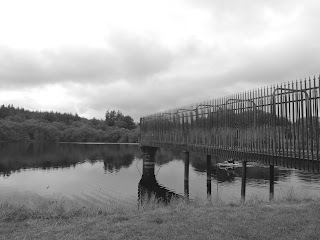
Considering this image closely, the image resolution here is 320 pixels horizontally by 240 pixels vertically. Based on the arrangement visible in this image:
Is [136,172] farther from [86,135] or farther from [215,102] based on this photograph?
[86,135]

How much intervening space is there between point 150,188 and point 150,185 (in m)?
2.16

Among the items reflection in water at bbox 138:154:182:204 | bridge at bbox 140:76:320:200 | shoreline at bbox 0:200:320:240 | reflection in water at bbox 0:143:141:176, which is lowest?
reflection in water at bbox 138:154:182:204

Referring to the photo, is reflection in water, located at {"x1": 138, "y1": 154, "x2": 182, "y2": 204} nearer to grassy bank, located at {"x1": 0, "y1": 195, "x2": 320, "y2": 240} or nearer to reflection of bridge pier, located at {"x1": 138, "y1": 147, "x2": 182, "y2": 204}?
reflection of bridge pier, located at {"x1": 138, "y1": 147, "x2": 182, "y2": 204}

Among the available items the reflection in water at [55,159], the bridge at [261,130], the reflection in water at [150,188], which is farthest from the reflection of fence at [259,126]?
the reflection in water at [55,159]

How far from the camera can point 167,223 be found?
8789 millimetres

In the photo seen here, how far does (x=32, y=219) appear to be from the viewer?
31.8 ft

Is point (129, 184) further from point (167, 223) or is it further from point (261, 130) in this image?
point (167, 223)

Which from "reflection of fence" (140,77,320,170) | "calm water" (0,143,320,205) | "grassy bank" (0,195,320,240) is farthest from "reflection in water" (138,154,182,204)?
"grassy bank" (0,195,320,240)

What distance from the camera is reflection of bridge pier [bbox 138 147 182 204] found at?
3129 cm

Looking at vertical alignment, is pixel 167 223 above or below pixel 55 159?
above

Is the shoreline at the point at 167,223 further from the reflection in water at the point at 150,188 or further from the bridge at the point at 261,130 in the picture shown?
the reflection in water at the point at 150,188

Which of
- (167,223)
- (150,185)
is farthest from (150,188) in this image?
(167,223)

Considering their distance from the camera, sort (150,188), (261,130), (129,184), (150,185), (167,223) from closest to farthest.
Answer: (167,223)
(261,130)
(150,188)
(129,184)
(150,185)

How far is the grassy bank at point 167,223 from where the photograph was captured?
775cm
